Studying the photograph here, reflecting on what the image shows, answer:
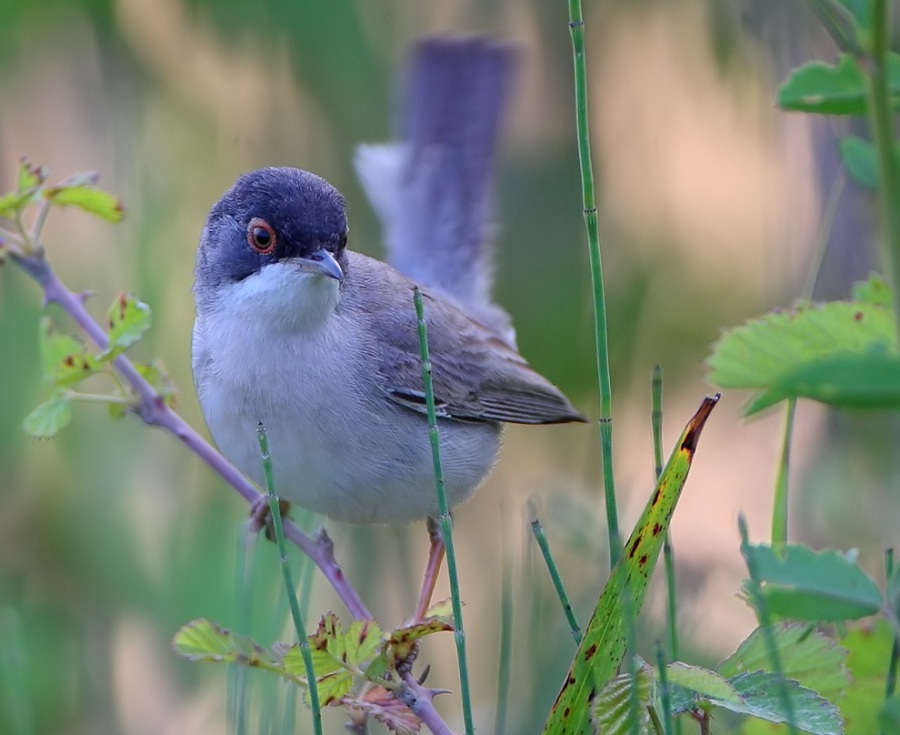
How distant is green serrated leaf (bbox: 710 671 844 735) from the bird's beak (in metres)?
1.50

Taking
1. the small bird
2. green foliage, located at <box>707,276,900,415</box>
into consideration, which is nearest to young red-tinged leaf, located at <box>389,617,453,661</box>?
green foliage, located at <box>707,276,900,415</box>

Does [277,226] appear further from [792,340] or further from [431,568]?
[792,340]

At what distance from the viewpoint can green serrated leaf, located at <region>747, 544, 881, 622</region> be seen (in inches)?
48.8

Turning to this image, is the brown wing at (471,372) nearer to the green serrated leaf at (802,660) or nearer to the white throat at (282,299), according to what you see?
the white throat at (282,299)

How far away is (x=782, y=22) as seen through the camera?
4.33 meters

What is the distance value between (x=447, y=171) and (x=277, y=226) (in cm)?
157

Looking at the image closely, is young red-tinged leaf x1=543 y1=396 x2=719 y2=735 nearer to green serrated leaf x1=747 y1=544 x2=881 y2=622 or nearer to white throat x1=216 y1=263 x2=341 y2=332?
green serrated leaf x1=747 y1=544 x2=881 y2=622

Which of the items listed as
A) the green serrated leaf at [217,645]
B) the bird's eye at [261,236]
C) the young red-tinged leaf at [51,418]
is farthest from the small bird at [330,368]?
the green serrated leaf at [217,645]

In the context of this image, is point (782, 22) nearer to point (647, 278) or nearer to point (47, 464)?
point (647, 278)

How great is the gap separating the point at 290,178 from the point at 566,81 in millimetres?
2641

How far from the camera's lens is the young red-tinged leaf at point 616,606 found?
162cm

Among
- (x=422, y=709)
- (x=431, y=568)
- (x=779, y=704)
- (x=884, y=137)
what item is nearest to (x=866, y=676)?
(x=779, y=704)

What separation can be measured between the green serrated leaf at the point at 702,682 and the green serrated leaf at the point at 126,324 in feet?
3.95

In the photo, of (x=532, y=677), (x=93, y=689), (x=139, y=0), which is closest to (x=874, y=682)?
(x=532, y=677)
